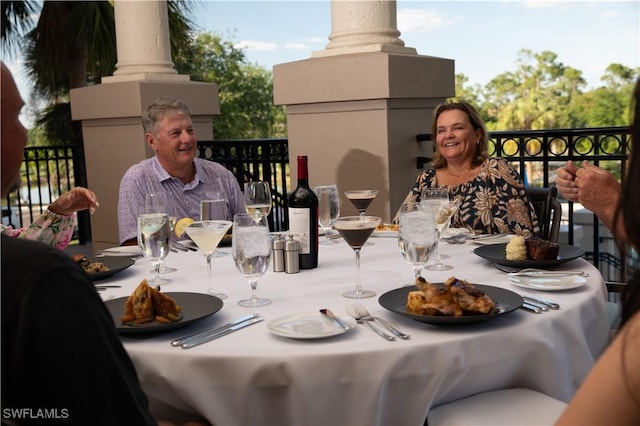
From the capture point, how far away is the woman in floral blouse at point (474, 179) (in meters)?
3.46

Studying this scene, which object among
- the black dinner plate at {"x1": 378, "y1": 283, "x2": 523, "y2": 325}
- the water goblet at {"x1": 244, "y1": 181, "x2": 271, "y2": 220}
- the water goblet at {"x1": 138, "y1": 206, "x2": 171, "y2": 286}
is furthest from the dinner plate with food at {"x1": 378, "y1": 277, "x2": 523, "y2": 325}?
the water goblet at {"x1": 244, "y1": 181, "x2": 271, "y2": 220}

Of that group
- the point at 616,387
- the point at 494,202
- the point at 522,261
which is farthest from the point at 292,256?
the point at 494,202

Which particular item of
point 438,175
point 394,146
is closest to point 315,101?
point 394,146

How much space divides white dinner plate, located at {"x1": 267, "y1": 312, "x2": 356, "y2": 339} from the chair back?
5.61ft

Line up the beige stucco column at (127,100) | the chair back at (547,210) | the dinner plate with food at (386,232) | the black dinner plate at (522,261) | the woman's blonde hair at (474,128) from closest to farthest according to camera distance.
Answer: the black dinner plate at (522,261)
the dinner plate with food at (386,232)
the chair back at (547,210)
the woman's blonde hair at (474,128)
the beige stucco column at (127,100)

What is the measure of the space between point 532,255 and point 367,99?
8.94 feet

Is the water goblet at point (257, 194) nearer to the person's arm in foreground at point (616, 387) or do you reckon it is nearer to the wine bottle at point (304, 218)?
the wine bottle at point (304, 218)

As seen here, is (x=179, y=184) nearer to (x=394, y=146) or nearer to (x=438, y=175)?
(x=438, y=175)

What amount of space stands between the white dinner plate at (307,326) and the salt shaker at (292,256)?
0.54 meters

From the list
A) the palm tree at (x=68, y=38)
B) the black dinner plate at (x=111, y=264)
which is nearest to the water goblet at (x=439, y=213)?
the black dinner plate at (x=111, y=264)

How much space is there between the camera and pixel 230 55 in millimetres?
38188

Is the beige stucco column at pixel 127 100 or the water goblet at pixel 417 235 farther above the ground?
the beige stucco column at pixel 127 100

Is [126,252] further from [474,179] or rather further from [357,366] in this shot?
[474,179]

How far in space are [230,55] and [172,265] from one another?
122 ft
